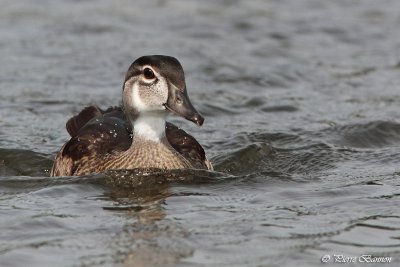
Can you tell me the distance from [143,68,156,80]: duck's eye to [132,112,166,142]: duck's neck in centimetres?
44

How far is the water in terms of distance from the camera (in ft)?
29.8

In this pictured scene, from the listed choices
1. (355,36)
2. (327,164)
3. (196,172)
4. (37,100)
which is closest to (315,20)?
(355,36)

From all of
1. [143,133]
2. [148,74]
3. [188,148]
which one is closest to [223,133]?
[188,148]

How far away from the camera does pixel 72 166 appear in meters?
11.5

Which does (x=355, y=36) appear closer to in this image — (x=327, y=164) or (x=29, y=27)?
(x=29, y=27)

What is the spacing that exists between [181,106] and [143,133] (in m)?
0.72

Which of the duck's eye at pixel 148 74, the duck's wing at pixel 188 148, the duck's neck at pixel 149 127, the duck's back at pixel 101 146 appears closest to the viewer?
the duck's eye at pixel 148 74

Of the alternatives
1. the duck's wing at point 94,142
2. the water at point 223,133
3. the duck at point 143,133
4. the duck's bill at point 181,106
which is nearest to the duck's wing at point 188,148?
the duck at point 143,133

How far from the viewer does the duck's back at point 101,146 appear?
11.5m

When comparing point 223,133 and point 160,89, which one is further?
point 223,133

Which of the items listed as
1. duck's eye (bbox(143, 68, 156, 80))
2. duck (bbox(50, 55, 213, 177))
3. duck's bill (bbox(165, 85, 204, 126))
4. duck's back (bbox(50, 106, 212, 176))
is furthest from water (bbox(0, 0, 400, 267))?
duck's eye (bbox(143, 68, 156, 80))

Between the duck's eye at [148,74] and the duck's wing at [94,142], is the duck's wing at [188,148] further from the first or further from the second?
the duck's eye at [148,74]

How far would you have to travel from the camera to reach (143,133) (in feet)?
36.6

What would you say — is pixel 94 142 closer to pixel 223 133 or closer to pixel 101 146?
pixel 101 146
